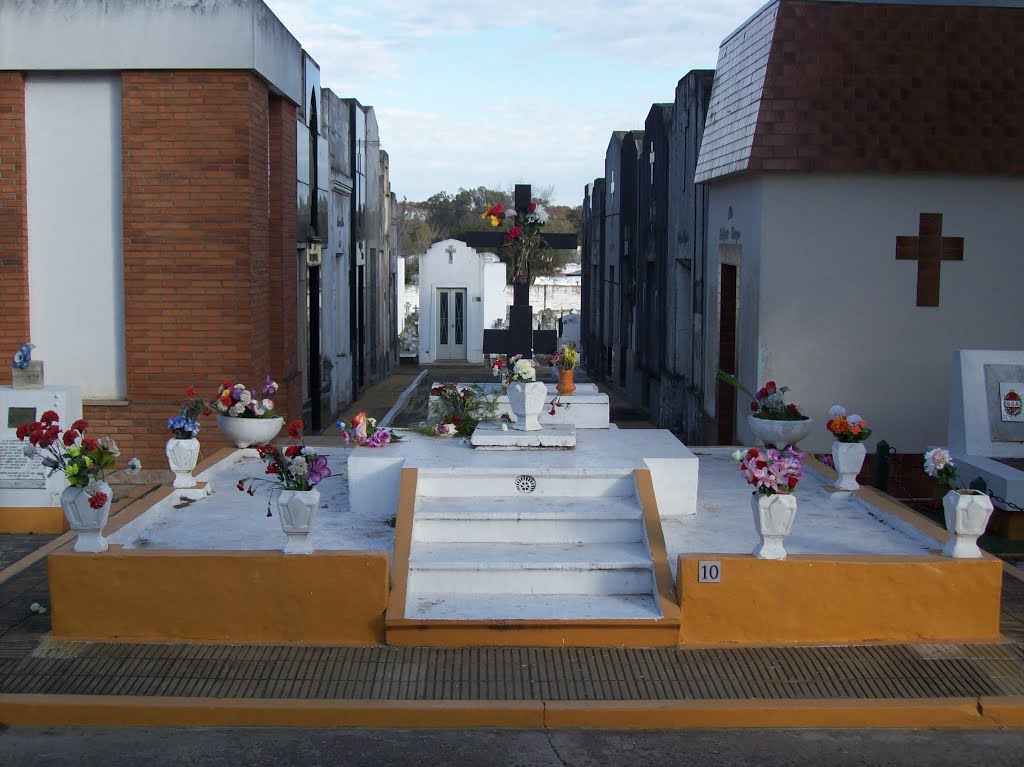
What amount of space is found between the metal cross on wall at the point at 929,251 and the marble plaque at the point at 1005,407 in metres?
1.63

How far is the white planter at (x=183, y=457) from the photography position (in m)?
10.0

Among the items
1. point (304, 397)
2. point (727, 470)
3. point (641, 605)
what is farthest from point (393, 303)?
point (641, 605)

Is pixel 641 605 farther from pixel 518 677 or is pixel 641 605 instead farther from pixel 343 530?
pixel 343 530

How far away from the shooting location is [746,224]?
1388 cm

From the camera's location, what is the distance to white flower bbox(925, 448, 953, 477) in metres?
8.51

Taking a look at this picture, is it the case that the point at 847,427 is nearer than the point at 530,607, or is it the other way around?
the point at 530,607

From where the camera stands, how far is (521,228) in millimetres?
13336

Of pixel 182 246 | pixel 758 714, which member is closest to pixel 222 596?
pixel 758 714

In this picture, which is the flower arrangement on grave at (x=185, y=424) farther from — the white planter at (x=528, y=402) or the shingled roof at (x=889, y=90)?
the shingled roof at (x=889, y=90)

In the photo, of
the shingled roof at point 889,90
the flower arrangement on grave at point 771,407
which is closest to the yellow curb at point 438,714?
the flower arrangement on grave at point 771,407

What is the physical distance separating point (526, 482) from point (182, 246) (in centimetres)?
518

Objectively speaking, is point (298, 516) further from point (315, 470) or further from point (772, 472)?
point (772, 472)

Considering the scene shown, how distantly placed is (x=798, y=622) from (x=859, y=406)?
228 inches

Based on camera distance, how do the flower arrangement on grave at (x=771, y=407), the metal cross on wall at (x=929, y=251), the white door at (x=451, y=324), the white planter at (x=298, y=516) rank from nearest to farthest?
the white planter at (x=298, y=516) < the flower arrangement on grave at (x=771, y=407) < the metal cross on wall at (x=929, y=251) < the white door at (x=451, y=324)
